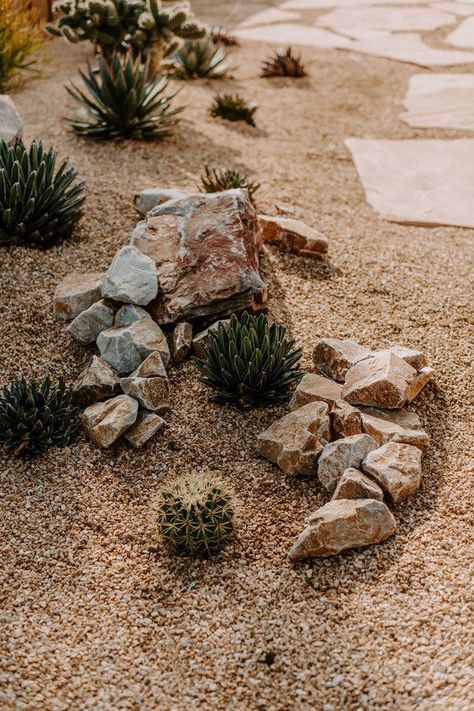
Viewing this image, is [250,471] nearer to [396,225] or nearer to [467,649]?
[467,649]

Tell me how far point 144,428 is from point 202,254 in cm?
114

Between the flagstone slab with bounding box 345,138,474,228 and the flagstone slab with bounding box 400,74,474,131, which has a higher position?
the flagstone slab with bounding box 400,74,474,131

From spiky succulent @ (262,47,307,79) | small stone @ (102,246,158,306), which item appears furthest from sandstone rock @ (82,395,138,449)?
spiky succulent @ (262,47,307,79)

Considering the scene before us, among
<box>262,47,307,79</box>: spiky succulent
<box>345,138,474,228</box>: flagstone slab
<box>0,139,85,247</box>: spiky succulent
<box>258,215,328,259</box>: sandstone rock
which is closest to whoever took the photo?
<box>0,139,85,247</box>: spiky succulent

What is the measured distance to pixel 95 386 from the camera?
3.96m

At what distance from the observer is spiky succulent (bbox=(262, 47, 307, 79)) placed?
8.55 meters

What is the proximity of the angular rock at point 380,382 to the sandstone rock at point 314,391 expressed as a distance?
55mm

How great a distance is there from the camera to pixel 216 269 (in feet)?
14.1

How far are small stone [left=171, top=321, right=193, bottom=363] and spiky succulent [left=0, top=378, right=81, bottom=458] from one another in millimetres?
652

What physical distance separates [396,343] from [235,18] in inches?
318

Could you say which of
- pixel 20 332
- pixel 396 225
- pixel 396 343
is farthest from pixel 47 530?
pixel 396 225

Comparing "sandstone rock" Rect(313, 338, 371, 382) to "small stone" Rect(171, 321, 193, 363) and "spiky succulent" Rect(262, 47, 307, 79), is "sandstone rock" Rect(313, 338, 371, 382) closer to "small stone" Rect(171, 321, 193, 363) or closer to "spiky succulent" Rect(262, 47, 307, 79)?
"small stone" Rect(171, 321, 193, 363)

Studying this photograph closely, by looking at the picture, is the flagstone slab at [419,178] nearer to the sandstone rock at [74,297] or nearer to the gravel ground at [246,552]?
the gravel ground at [246,552]

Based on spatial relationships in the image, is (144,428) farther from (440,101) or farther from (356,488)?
(440,101)
